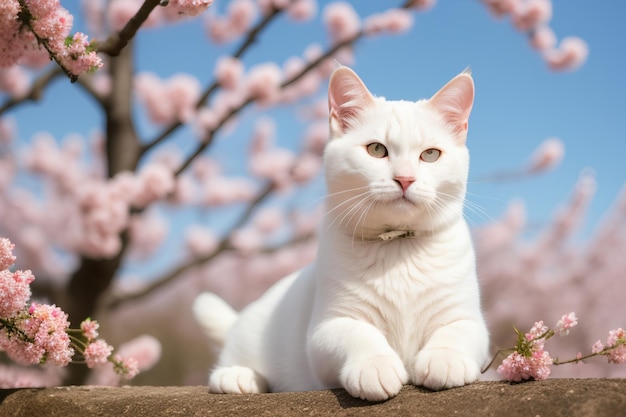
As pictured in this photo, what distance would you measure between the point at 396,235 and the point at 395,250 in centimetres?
5

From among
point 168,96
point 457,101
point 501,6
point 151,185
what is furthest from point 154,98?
point 457,101

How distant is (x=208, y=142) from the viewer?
4.01 meters

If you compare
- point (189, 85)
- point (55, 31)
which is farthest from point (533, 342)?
point (189, 85)

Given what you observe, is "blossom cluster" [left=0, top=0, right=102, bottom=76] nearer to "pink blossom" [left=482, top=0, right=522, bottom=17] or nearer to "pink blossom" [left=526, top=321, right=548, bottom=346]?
"pink blossom" [left=526, top=321, right=548, bottom=346]

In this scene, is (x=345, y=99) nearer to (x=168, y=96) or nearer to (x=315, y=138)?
(x=168, y=96)

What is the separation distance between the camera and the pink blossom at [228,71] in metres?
4.32

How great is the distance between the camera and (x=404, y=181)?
1.68m

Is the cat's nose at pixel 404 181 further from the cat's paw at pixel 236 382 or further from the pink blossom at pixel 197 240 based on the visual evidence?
the pink blossom at pixel 197 240

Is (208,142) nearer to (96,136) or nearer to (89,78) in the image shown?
(89,78)

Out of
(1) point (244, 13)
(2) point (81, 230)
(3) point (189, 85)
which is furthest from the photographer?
(1) point (244, 13)

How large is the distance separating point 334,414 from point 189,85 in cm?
385

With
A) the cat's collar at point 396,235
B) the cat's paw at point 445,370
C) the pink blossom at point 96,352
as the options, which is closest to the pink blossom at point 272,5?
the cat's collar at point 396,235

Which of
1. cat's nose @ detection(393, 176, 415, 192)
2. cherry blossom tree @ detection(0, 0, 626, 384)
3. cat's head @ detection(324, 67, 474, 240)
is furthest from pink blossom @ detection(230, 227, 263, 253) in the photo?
cat's nose @ detection(393, 176, 415, 192)

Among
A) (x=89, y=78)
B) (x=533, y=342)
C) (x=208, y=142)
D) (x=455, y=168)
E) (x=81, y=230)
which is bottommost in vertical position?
(x=533, y=342)
